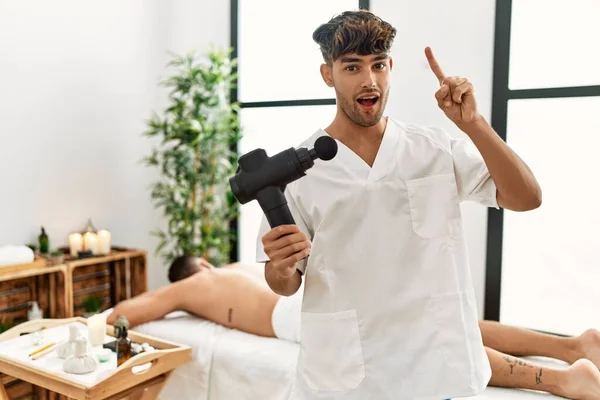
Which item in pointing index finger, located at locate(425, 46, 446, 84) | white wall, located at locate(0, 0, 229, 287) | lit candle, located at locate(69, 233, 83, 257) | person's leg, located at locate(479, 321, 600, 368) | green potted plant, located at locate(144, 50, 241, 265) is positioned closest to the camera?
pointing index finger, located at locate(425, 46, 446, 84)

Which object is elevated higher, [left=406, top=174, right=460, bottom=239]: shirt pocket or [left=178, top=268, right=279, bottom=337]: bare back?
[left=406, top=174, right=460, bottom=239]: shirt pocket

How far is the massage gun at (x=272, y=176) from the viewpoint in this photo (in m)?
0.99

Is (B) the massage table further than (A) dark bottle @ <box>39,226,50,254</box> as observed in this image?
No

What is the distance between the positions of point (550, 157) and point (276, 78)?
1.64 m

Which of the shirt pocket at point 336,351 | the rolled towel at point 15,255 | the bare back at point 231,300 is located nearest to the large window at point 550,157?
the bare back at point 231,300

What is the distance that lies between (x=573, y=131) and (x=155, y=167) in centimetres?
235

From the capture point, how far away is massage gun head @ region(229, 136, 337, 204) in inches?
38.9

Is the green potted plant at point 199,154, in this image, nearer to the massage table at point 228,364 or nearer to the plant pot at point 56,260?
the plant pot at point 56,260

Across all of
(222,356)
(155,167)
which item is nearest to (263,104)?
(155,167)

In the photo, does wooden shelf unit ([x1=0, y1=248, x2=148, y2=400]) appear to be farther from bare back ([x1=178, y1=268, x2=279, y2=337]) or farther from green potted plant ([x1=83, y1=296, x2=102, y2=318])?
bare back ([x1=178, y1=268, x2=279, y2=337])

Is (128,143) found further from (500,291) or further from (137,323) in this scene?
(500,291)

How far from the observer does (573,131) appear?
2414 millimetres

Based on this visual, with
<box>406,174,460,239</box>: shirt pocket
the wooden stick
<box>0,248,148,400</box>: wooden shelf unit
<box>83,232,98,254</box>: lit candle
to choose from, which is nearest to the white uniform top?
<box>406,174,460,239</box>: shirt pocket

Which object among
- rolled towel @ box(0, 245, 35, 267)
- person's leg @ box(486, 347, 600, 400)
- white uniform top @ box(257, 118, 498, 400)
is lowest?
person's leg @ box(486, 347, 600, 400)
